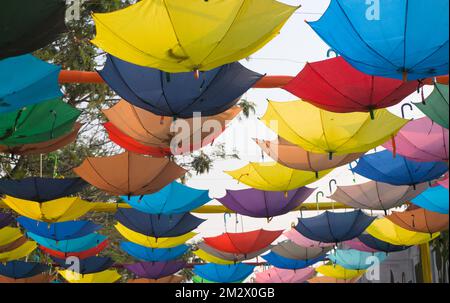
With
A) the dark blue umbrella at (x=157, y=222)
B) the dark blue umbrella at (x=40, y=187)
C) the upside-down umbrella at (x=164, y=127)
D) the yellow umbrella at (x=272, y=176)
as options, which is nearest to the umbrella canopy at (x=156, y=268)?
the dark blue umbrella at (x=157, y=222)

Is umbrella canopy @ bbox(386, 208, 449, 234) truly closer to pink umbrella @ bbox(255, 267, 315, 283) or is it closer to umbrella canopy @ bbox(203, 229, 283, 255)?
umbrella canopy @ bbox(203, 229, 283, 255)

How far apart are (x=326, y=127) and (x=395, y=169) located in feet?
5.02

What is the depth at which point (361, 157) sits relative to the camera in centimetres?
A: 743

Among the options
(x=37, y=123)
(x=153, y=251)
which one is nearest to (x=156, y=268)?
(x=153, y=251)

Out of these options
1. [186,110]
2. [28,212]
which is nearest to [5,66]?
[186,110]

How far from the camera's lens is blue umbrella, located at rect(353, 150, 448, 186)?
23.8 ft

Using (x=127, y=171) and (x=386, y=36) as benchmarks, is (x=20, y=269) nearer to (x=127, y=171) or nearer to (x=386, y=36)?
(x=127, y=171)

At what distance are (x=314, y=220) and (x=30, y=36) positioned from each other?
6.12 meters

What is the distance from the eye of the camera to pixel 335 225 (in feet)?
30.3

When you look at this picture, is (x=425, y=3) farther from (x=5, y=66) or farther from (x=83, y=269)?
(x=83, y=269)

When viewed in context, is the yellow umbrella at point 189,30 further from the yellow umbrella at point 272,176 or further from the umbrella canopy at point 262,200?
the umbrella canopy at point 262,200

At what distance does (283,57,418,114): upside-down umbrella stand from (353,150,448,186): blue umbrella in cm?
208

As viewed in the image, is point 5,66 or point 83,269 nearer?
point 5,66

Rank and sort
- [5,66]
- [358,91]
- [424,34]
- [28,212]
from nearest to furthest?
[424,34], [5,66], [358,91], [28,212]
